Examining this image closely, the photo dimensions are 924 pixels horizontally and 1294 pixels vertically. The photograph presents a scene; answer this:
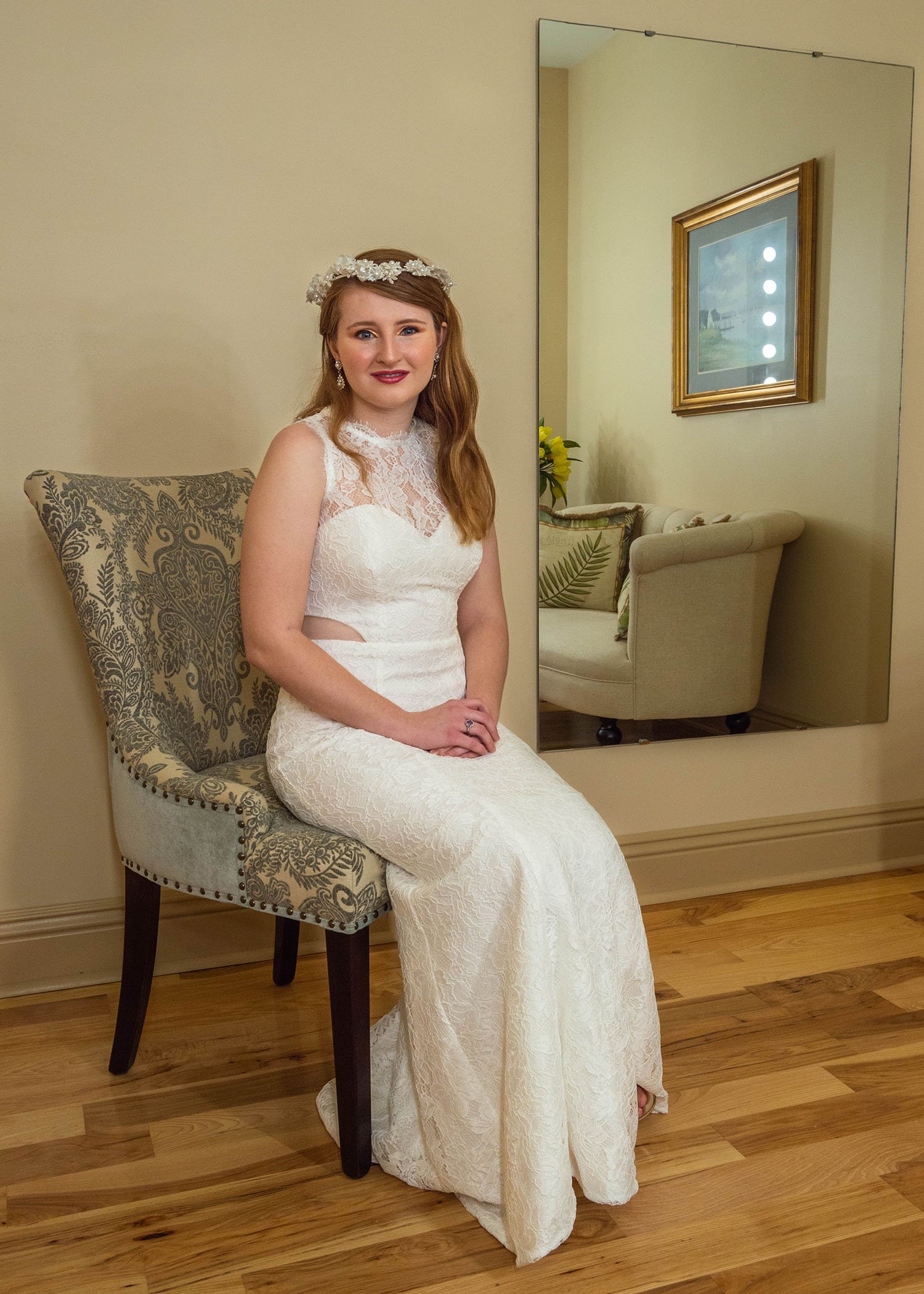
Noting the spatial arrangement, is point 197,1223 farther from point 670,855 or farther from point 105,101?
point 105,101

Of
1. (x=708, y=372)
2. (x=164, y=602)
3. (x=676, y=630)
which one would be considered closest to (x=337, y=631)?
(x=164, y=602)

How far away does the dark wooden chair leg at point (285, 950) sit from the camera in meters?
2.26

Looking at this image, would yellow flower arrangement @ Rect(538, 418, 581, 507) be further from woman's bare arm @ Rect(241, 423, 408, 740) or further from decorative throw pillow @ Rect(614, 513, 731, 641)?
woman's bare arm @ Rect(241, 423, 408, 740)

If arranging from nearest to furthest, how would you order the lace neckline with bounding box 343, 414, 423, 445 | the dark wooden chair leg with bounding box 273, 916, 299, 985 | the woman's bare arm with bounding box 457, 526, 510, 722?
the lace neckline with bounding box 343, 414, 423, 445 < the woman's bare arm with bounding box 457, 526, 510, 722 < the dark wooden chair leg with bounding box 273, 916, 299, 985

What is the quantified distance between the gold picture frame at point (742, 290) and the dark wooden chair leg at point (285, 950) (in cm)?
151

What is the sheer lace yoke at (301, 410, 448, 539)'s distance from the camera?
176cm

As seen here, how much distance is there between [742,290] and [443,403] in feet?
3.56

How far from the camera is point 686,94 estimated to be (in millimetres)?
2508

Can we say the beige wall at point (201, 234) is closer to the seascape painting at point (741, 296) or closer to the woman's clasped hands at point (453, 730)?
the seascape painting at point (741, 296)

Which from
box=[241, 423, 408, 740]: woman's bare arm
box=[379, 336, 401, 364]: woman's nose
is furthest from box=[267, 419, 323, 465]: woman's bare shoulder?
box=[379, 336, 401, 364]: woman's nose

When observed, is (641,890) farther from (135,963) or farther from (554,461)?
(135,963)

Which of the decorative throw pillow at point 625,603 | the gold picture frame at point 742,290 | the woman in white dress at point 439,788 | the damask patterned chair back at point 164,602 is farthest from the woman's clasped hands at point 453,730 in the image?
the gold picture frame at point 742,290

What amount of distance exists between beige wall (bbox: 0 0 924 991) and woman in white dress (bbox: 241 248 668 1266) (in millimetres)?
512

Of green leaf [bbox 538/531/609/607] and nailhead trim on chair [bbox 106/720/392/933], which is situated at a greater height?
green leaf [bbox 538/531/609/607]
